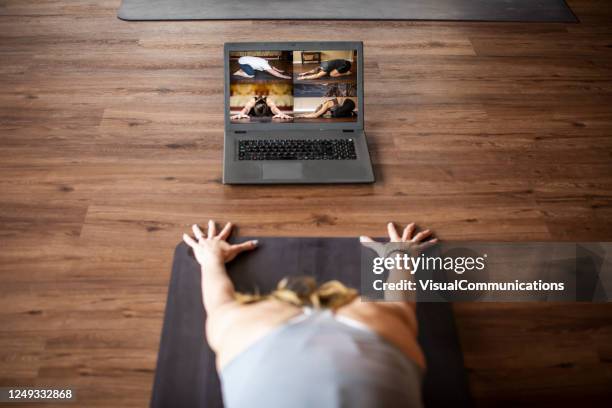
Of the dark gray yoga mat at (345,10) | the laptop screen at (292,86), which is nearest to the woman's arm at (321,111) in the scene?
the laptop screen at (292,86)

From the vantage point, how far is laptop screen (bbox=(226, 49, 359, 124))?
2.10 m

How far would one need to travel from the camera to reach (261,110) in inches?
84.4

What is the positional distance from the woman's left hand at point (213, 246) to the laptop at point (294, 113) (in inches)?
8.9

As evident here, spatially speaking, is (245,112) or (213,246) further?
(245,112)

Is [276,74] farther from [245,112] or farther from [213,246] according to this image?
[213,246]

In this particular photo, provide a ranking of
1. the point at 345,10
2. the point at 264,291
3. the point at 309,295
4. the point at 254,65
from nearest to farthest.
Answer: the point at 309,295, the point at 264,291, the point at 254,65, the point at 345,10

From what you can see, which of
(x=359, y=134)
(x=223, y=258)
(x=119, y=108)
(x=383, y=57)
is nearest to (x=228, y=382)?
(x=223, y=258)

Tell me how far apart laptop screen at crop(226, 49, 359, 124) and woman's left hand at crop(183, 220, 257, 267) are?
0.43 m

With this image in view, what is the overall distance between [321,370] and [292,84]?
119 cm

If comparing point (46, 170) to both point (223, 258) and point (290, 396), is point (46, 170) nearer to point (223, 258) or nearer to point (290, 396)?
point (223, 258)

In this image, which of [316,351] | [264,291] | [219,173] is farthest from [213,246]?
[316,351]

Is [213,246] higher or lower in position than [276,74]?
lower

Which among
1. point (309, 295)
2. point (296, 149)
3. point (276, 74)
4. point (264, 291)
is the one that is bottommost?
point (264, 291)

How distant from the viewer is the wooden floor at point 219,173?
1678mm
